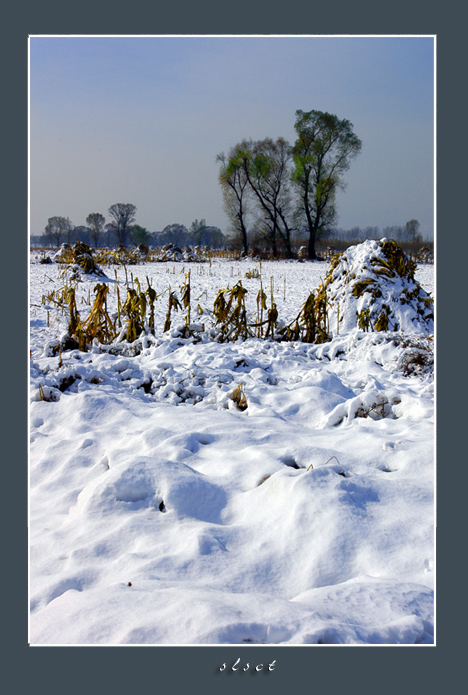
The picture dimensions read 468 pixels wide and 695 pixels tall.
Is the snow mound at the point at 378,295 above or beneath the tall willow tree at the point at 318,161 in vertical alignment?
beneath

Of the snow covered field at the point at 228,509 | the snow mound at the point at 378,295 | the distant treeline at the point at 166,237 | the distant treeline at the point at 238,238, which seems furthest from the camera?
the distant treeline at the point at 166,237

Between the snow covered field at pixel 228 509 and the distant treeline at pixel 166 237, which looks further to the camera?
the distant treeline at pixel 166 237

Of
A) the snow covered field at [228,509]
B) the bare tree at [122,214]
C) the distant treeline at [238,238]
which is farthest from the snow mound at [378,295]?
the bare tree at [122,214]

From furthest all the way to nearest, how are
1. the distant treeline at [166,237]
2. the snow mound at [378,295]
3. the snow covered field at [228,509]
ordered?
the distant treeline at [166,237] → the snow mound at [378,295] → the snow covered field at [228,509]

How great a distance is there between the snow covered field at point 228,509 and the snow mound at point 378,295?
1.97m

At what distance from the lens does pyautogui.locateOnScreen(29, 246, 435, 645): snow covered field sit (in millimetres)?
1597

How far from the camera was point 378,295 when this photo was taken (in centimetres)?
643

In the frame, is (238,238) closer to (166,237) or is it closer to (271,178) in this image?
(271,178)

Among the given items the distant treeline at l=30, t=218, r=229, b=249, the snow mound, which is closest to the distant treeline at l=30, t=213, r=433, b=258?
the distant treeline at l=30, t=218, r=229, b=249

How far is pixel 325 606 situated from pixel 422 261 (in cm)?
2358

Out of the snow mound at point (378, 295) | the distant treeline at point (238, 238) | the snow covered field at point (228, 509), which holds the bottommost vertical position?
the snow covered field at point (228, 509)

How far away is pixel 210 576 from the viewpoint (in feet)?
6.11

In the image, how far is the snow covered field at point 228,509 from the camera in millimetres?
1597

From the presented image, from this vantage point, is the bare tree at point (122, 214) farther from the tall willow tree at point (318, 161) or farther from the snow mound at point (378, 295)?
the snow mound at point (378, 295)
